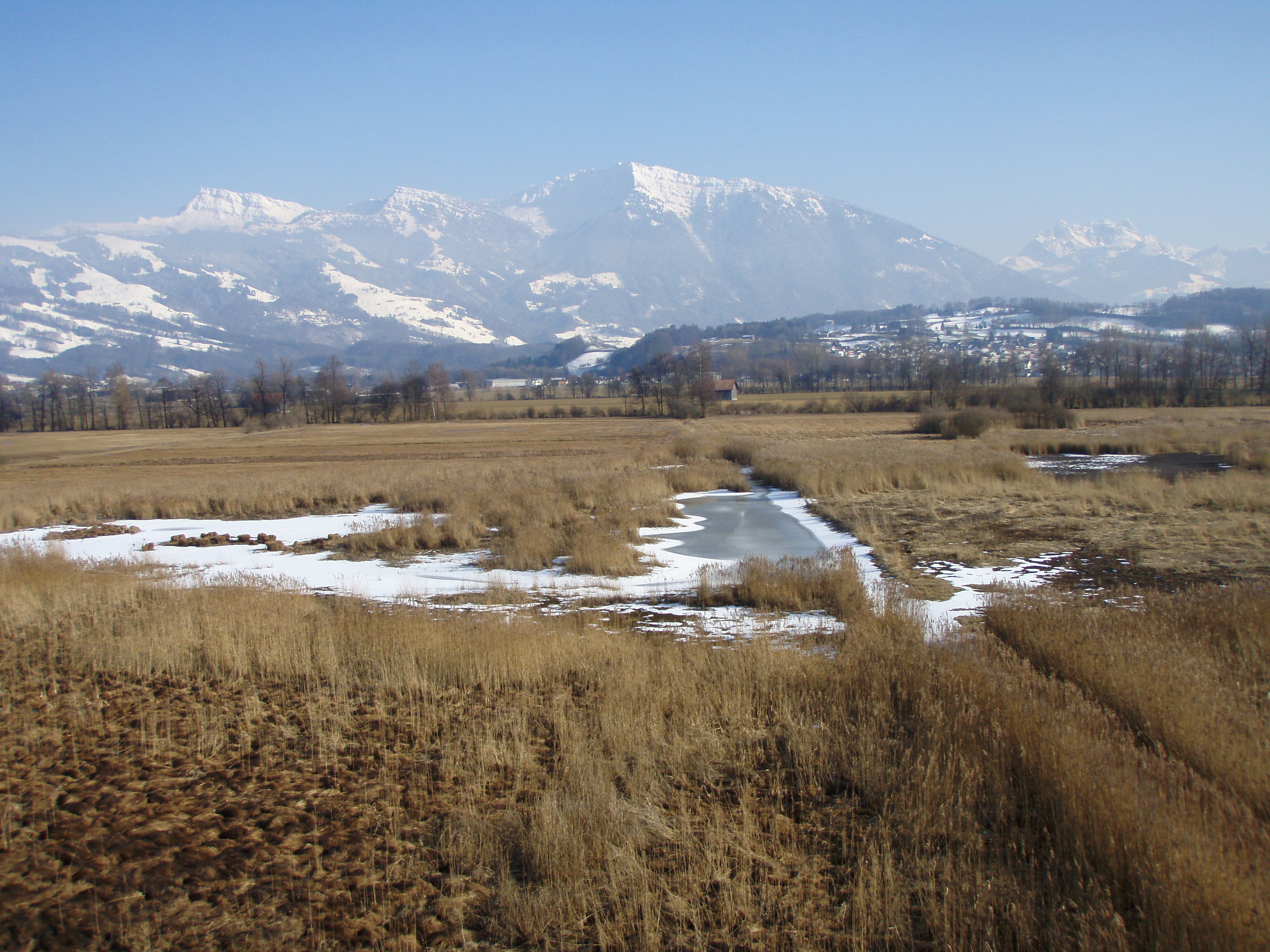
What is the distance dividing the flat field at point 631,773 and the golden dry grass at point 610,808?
28 mm

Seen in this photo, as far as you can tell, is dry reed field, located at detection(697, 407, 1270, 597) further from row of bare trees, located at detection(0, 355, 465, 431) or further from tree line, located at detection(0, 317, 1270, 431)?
row of bare trees, located at detection(0, 355, 465, 431)

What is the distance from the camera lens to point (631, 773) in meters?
6.16

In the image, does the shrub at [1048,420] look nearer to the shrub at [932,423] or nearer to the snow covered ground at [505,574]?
the shrub at [932,423]

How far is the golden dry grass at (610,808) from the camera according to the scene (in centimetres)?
423

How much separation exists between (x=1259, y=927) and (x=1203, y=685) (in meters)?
3.49

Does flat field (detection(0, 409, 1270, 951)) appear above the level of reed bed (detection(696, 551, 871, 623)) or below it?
above

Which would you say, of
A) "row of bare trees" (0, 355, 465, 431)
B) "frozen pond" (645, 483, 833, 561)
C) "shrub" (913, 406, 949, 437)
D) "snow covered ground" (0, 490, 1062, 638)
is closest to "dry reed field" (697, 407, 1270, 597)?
"snow covered ground" (0, 490, 1062, 638)

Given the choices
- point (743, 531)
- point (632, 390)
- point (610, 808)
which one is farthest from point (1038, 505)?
point (632, 390)

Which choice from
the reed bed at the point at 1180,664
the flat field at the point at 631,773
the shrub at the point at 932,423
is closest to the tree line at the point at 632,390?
the shrub at the point at 932,423

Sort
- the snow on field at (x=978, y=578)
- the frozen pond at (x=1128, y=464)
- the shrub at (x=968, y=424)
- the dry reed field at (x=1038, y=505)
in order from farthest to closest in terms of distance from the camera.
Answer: the shrub at (x=968, y=424)
the frozen pond at (x=1128, y=464)
the dry reed field at (x=1038, y=505)
the snow on field at (x=978, y=578)

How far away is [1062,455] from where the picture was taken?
40.1m

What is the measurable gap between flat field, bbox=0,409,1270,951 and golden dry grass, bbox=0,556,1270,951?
0.03 metres

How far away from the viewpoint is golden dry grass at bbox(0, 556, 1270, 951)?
4227mm

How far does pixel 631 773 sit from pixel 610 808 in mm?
795
